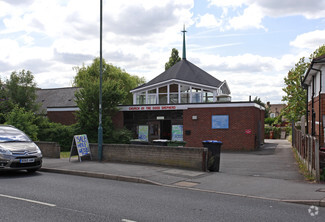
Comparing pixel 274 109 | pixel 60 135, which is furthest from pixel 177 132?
pixel 274 109

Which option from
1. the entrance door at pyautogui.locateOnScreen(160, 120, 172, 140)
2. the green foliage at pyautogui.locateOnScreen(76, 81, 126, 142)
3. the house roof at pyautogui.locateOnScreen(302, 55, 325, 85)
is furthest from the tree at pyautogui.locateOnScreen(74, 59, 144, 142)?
the house roof at pyautogui.locateOnScreen(302, 55, 325, 85)

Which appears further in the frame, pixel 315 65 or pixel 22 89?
pixel 22 89

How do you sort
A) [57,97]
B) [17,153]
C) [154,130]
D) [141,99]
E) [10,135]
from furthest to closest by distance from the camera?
[57,97] → [141,99] → [154,130] → [10,135] → [17,153]

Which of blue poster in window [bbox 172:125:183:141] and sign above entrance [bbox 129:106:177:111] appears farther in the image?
sign above entrance [bbox 129:106:177:111]

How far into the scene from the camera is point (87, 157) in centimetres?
1625

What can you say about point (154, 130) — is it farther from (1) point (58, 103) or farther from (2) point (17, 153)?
(1) point (58, 103)

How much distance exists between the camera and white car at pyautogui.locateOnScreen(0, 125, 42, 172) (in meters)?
11.2

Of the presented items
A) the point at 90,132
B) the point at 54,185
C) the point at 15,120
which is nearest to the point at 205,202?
the point at 54,185

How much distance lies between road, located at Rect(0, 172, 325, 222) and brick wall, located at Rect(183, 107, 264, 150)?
50.8 ft

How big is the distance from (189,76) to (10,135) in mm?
21467

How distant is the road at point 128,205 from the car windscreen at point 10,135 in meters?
2.75

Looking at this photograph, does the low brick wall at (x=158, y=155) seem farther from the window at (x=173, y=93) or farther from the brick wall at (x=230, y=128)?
the window at (x=173, y=93)

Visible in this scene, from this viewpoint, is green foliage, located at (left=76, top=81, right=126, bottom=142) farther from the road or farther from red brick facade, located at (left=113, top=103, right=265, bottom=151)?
the road

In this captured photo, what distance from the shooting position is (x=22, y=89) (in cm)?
3131
